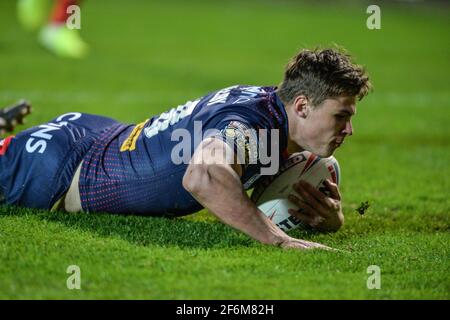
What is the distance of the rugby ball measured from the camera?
5367 mm

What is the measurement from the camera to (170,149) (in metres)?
5.18

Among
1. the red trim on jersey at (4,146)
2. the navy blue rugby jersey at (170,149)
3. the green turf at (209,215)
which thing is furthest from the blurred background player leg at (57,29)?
the navy blue rugby jersey at (170,149)

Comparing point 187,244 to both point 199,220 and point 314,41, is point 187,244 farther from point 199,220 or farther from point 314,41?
point 314,41

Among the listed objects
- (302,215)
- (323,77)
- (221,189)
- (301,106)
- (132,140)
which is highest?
(323,77)

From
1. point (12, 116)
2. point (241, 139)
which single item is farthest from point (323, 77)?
point (12, 116)

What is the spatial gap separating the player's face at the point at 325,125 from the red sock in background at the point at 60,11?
9.55 m

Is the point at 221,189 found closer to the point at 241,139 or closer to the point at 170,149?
the point at 241,139

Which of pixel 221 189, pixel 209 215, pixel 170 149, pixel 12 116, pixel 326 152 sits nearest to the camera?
pixel 221 189

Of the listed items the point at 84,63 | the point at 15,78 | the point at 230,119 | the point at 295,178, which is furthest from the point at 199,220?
the point at 84,63

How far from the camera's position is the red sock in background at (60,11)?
13906 mm

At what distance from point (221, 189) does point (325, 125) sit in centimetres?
76

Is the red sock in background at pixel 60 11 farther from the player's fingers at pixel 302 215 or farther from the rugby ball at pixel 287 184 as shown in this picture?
the player's fingers at pixel 302 215

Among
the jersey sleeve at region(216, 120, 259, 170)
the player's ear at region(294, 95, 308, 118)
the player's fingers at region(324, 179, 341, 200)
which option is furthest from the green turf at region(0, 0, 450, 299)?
the player's ear at region(294, 95, 308, 118)

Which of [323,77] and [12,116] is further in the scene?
A: [12,116]
